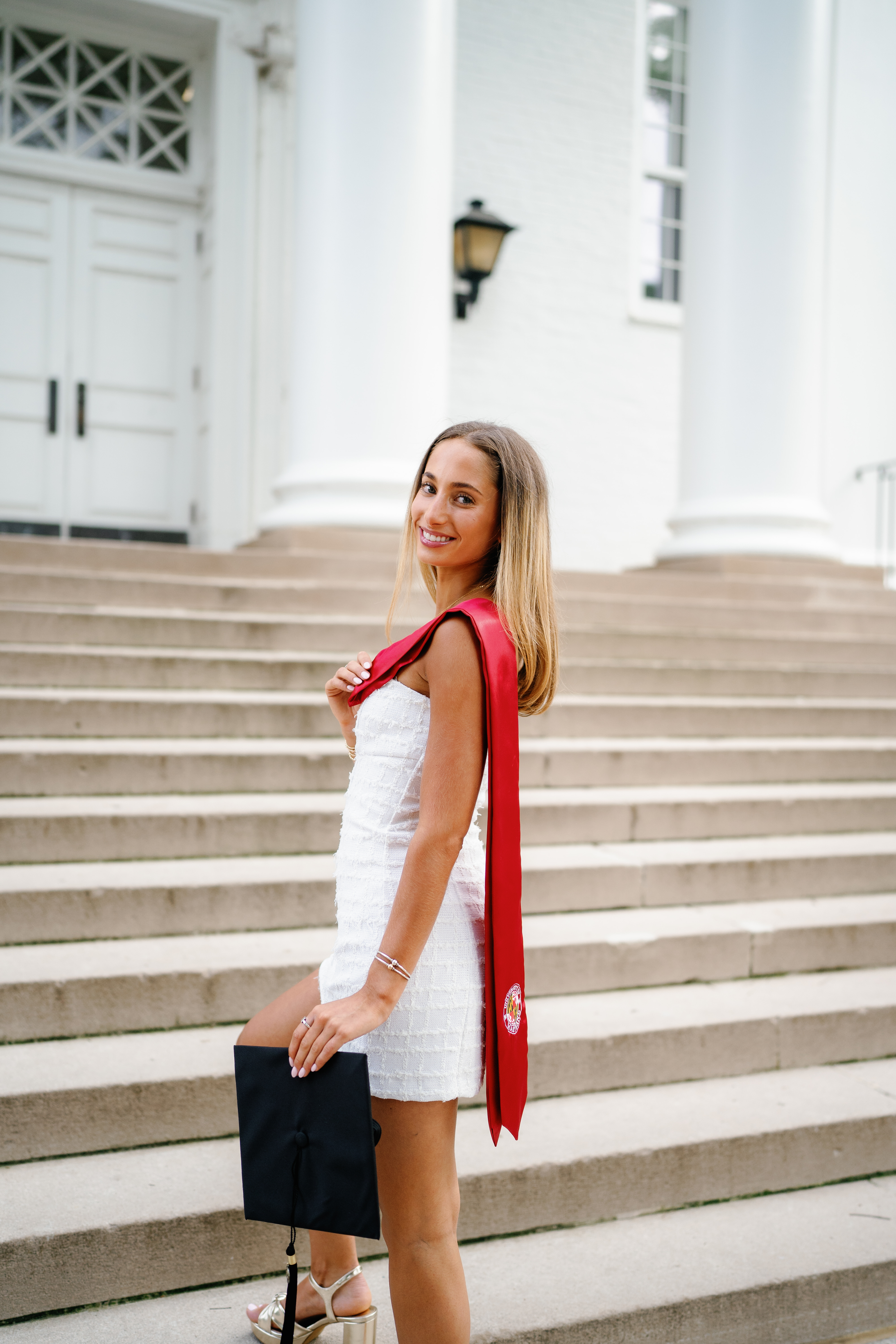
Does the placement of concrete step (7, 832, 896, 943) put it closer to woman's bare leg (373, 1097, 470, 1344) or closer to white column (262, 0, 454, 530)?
woman's bare leg (373, 1097, 470, 1344)

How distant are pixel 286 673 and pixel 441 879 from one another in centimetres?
302

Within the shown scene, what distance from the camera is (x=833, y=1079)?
123 inches

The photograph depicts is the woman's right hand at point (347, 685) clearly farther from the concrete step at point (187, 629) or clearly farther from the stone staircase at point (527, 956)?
the concrete step at point (187, 629)

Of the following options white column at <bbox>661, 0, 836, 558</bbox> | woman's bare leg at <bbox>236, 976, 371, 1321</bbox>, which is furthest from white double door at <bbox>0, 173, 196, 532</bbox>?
woman's bare leg at <bbox>236, 976, 371, 1321</bbox>

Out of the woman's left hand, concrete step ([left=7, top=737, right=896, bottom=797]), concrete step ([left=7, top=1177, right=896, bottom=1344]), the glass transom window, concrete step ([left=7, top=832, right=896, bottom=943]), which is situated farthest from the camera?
the glass transom window

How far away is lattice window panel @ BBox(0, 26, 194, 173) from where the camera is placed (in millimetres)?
7184

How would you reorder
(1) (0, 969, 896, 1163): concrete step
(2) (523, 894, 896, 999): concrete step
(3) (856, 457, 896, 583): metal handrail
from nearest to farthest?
(1) (0, 969, 896, 1163): concrete step < (2) (523, 894, 896, 999): concrete step < (3) (856, 457, 896, 583): metal handrail

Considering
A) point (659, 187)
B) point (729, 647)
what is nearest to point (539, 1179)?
point (729, 647)

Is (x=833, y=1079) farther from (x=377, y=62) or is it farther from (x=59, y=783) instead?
(x=377, y=62)

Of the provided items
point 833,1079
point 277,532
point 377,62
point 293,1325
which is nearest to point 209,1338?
point 293,1325

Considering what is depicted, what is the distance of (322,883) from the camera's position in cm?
330

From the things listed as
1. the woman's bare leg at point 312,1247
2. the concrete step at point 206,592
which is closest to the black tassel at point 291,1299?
the woman's bare leg at point 312,1247

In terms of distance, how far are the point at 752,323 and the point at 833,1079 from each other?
16.6 feet

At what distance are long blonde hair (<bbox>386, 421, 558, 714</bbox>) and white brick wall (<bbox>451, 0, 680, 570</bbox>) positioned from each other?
7191 mm
